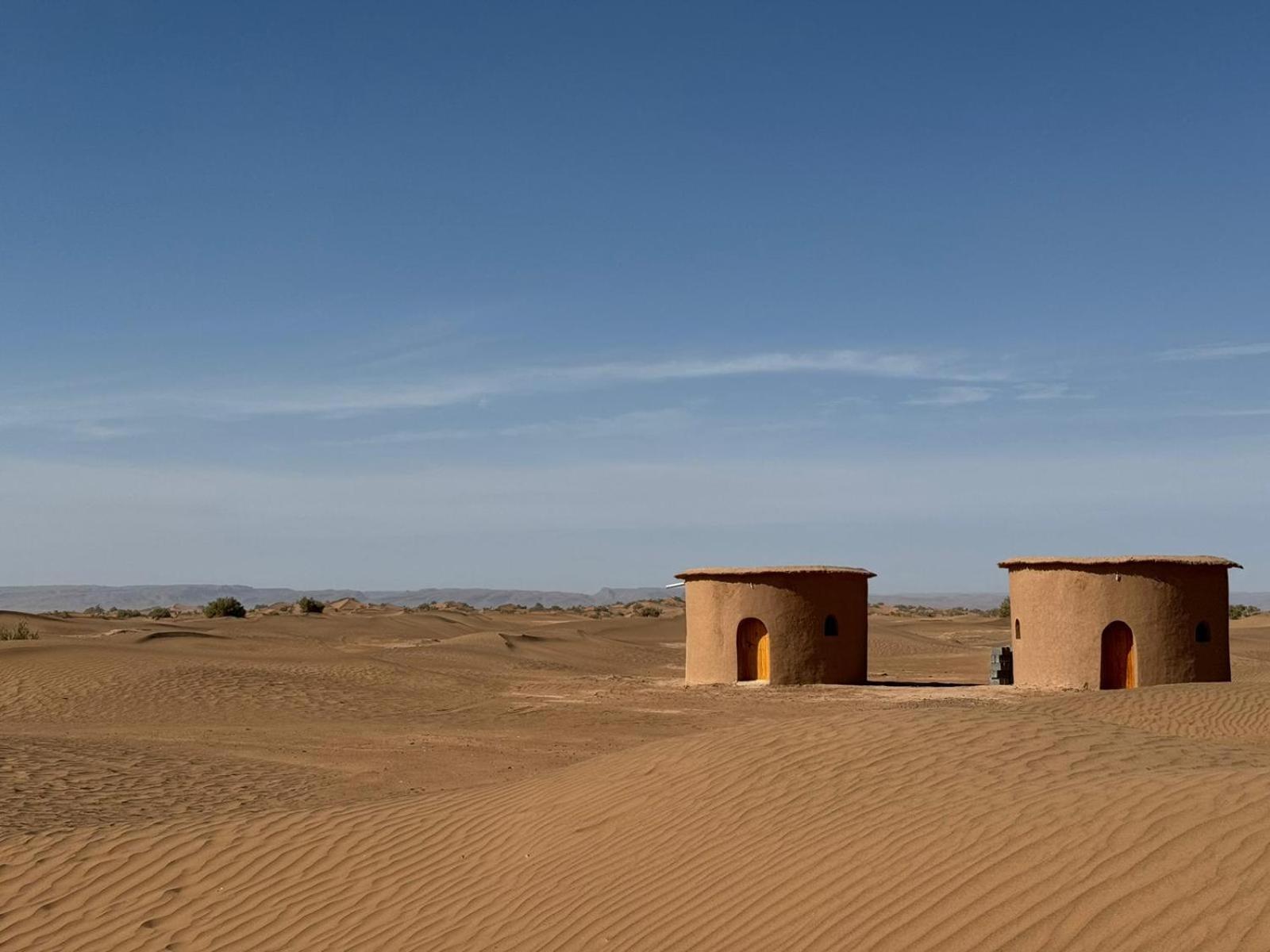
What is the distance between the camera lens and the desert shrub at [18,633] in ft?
104

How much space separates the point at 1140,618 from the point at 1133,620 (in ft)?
0.40

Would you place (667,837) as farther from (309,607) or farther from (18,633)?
(309,607)

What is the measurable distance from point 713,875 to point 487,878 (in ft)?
5.75

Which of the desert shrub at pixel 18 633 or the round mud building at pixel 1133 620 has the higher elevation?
the round mud building at pixel 1133 620

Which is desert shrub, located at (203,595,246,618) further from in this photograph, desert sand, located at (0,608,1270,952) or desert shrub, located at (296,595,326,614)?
desert sand, located at (0,608,1270,952)

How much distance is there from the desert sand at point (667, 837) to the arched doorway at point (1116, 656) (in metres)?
4.56

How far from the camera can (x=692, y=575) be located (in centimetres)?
2609

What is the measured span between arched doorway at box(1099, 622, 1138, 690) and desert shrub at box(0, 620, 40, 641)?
80.5 ft

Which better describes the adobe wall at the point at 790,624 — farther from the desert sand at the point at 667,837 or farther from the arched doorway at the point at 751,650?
the desert sand at the point at 667,837

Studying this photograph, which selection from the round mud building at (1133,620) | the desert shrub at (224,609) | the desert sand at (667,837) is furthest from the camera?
the desert shrub at (224,609)

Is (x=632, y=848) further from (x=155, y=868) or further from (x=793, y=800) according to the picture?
(x=155, y=868)

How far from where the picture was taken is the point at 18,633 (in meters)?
32.5

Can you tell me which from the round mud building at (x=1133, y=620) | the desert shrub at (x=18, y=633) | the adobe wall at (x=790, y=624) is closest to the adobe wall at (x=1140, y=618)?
the round mud building at (x=1133, y=620)

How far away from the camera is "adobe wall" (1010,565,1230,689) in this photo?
879 inches
